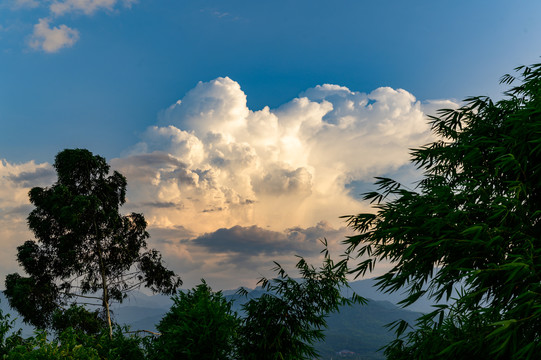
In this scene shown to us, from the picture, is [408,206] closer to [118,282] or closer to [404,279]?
[404,279]

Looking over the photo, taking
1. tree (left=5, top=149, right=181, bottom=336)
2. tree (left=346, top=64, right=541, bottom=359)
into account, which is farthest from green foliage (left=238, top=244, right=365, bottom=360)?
tree (left=5, top=149, right=181, bottom=336)

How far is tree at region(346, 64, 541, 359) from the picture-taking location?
8.03 meters

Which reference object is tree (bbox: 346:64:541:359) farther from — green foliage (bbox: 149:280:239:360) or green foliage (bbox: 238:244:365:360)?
green foliage (bbox: 149:280:239:360)

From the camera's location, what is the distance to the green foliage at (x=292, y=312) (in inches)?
565

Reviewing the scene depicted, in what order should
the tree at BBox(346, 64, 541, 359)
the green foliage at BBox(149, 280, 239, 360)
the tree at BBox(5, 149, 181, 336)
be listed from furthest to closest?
the tree at BBox(5, 149, 181, 336)
the green foliage at BBox(149, 280, 239, 360)
the tree at BBox(346, 64, 541, 359)

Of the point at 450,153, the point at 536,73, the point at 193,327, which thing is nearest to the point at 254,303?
the point at 193,327

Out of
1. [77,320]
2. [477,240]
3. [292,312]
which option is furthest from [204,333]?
[77,320]

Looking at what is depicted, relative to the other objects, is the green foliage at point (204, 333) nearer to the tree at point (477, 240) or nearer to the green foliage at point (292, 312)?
the green foliage at point (292, 312)

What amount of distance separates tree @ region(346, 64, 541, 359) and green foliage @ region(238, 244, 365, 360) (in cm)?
283

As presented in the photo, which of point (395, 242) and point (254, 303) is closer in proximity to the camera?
point (395, 242)

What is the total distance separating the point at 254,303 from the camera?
14.7 metres

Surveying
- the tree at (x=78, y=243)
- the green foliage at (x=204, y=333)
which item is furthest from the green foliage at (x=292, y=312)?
the tree at (x=78, y=243)

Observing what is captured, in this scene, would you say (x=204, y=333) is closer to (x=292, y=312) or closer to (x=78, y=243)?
(x=292, y=312)

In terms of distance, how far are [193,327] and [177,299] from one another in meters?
3.60
